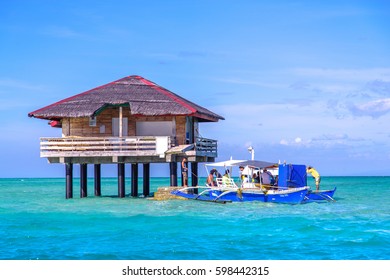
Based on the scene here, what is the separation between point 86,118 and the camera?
103 ft

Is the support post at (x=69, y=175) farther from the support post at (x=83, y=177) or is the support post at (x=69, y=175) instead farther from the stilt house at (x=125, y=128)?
the support post at (x=83, y=177)

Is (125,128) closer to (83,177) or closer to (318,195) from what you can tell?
(83,177)

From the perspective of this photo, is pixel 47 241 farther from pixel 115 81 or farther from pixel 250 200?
pixel 115 81

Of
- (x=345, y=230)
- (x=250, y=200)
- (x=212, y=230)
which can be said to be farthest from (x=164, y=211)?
(x=345, y=230)

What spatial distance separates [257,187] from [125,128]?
6419 millimetres

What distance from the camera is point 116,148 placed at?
29.8 meters

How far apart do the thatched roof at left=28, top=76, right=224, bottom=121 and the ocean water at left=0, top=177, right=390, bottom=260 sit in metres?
3.92

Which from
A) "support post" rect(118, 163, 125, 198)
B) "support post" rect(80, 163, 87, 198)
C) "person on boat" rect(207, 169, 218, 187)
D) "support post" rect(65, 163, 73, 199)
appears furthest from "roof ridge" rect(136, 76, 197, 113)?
"support post" rect(80, 163, 87, 198)

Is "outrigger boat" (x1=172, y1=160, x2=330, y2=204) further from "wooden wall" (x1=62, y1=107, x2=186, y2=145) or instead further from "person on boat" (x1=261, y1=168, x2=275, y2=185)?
"wooden wall" (x1=62, y1=107, x2=186, y2=145)

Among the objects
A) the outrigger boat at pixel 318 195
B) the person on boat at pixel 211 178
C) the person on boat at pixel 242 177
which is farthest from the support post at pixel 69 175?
the outrigger boat at pixel 318 195
